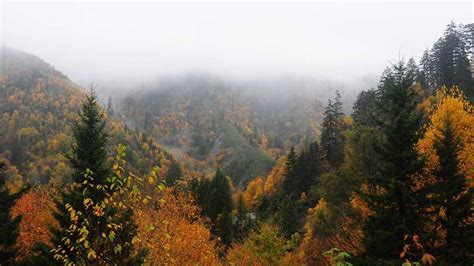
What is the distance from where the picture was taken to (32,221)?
124ft

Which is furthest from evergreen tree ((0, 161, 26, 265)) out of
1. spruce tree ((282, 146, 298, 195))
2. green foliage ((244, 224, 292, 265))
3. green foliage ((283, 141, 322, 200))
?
spruce tree ((282, 146, 298, 195))

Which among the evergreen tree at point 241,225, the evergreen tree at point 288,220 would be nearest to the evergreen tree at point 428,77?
the evergreen tree at point 288,220

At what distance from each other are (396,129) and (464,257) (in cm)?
672

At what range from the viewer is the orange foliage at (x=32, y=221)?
2991 cm

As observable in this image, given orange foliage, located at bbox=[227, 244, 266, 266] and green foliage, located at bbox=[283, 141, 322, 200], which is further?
green foliage, located at bbox=[283, 141, 322, 200]

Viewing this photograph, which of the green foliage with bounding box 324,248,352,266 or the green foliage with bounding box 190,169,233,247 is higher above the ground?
the green foliage with bounding box 324,248,352,266

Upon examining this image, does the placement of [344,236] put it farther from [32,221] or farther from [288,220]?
[288,220]

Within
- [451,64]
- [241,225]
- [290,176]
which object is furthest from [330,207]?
[451,64]

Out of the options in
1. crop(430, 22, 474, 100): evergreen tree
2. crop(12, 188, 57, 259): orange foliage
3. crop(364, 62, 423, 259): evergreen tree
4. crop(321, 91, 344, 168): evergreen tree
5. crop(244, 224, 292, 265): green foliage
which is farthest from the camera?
crop(321, 91, 344, 168): evergreen tree

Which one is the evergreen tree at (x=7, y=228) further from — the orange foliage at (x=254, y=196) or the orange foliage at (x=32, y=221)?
the orange foliage at (x=254, y=196)

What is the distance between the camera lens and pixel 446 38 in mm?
86312

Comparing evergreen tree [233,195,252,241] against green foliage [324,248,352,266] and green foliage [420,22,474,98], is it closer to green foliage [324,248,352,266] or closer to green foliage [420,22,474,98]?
green foliage [420,22,474,98]

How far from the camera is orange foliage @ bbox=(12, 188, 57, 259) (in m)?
29.9

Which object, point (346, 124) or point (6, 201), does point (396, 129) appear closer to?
point (6, 201)
